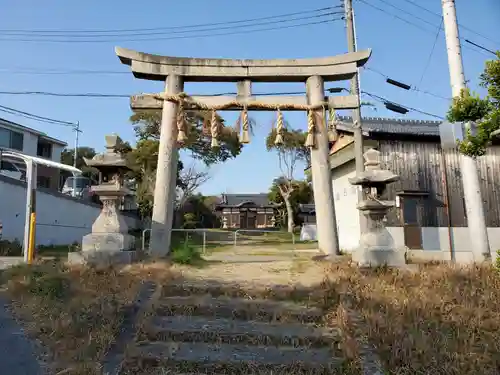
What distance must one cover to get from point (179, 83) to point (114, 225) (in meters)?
4.16

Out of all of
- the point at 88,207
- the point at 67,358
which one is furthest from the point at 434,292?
the point at 88,207

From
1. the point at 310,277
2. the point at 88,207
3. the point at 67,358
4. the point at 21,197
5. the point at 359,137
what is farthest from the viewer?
the point at 88,207

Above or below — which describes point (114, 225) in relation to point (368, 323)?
above

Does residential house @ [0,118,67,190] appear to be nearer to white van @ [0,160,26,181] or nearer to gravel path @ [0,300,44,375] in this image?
white van @ [0,160,26,181]

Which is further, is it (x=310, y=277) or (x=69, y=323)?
(x=310, y=277)

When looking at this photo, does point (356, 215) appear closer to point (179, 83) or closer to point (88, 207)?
point (179, 83)

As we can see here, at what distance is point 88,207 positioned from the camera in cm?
2152

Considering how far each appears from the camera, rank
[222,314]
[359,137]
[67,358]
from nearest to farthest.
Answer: [67,358], [222,314], [359,137]

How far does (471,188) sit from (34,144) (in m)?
30.7

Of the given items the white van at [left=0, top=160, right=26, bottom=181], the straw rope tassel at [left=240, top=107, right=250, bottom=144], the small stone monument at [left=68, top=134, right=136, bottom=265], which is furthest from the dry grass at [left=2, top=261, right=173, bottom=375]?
the white van at [left=0, top=160, right=26, bottom=181]

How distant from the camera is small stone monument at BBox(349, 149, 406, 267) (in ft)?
25.7

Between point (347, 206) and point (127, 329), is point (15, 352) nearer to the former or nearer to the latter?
point (127, 329)

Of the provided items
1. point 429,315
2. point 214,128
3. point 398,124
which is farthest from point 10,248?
point 398,124

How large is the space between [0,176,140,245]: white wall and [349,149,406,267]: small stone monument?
14029mm
